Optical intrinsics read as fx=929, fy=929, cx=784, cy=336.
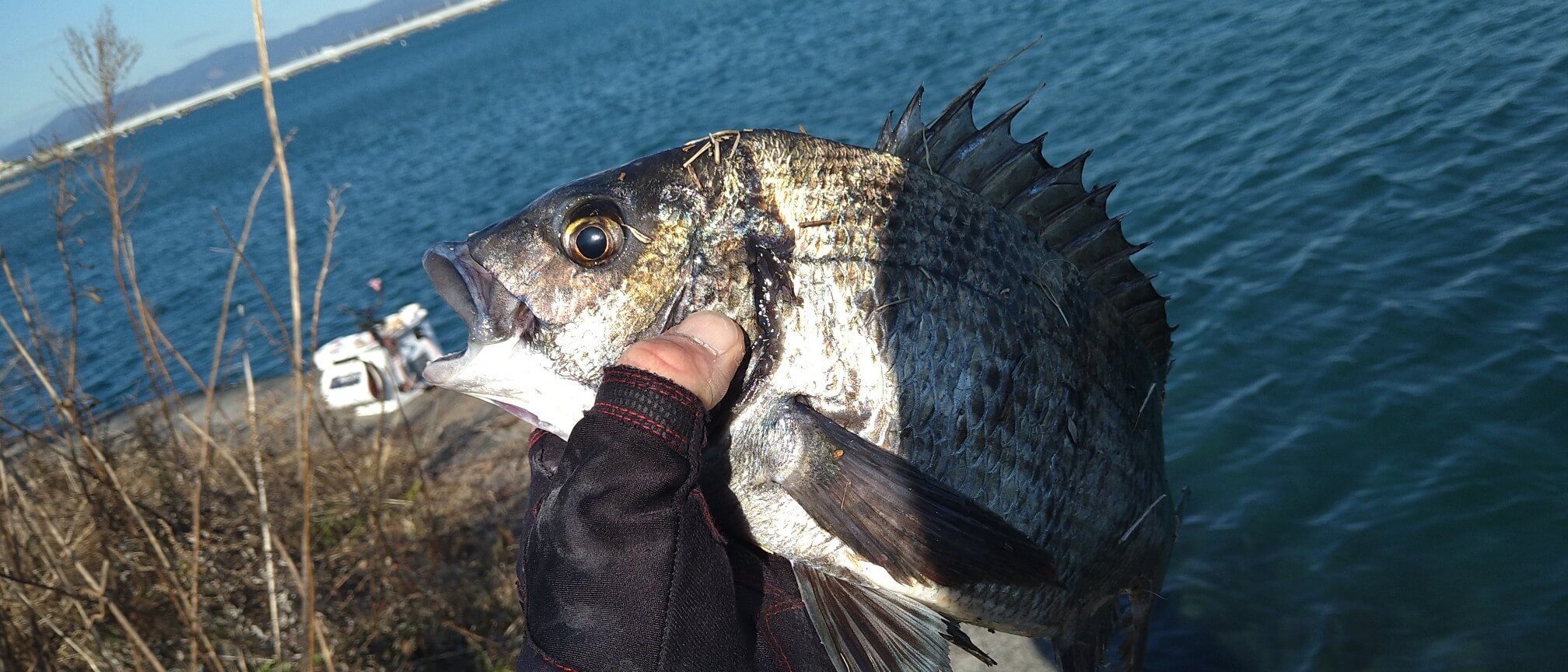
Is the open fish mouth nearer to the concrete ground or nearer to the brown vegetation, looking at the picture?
the brown vegetation

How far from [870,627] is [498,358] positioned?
3.45ft

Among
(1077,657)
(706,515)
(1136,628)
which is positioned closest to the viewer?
(706,515)

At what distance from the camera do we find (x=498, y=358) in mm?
2076

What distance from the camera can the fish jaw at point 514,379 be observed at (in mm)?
2068

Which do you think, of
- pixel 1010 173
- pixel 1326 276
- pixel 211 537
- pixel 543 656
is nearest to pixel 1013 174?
pixel 1010 173

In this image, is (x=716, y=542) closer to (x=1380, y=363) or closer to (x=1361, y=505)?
(x=1361, y=505)

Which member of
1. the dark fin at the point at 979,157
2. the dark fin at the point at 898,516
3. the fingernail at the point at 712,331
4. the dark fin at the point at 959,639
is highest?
the dark fin at the point at 979,157

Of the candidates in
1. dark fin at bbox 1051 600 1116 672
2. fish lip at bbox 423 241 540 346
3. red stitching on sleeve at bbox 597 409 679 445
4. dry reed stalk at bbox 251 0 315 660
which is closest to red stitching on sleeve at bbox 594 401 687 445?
red stitching on sleeve at bbox 597 409 679 445

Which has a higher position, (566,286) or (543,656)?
(566,286)

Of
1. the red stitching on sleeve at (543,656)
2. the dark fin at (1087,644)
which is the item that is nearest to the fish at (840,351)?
the dark fin at (1087,644)

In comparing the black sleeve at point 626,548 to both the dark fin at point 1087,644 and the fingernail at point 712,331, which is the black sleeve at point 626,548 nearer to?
the fingernail at point 712,331

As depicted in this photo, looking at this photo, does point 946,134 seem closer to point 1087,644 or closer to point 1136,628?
point 1087,644

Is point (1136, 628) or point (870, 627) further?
point (1136, 628)

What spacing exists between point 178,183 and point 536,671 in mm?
61900
